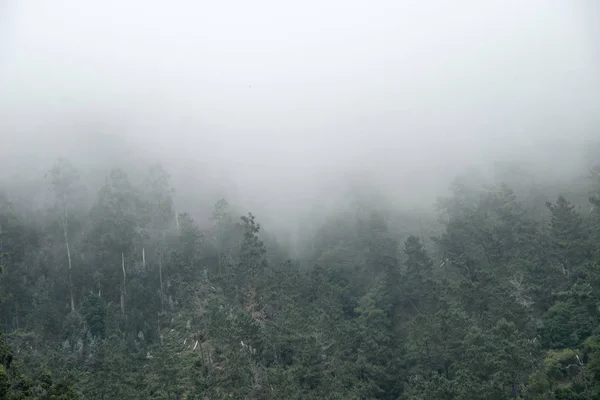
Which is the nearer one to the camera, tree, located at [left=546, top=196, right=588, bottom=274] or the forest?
the forest

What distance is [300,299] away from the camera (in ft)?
204

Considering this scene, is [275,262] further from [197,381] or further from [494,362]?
[494,362]

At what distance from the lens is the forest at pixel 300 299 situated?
141 ft

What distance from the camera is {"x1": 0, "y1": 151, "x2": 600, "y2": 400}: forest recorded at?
42.9 metres

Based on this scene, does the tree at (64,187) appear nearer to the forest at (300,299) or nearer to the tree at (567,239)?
the forest at (300,299)

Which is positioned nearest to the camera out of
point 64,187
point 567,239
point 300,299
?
point 567,239

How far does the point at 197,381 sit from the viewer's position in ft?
144

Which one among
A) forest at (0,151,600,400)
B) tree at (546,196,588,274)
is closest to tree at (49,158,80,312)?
forest at (0,151,600,400)

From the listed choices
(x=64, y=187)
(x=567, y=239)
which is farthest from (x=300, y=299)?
(x=64, y=187)

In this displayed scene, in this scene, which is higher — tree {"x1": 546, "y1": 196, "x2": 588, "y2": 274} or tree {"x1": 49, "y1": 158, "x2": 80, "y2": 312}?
tree {"x1": 49, "y1": 158, "x2": 80, "y2": 312}

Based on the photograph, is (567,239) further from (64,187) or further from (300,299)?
(64,187)

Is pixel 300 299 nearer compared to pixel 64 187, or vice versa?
pixel 300 299

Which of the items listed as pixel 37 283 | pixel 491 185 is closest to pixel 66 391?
pixel 37 283

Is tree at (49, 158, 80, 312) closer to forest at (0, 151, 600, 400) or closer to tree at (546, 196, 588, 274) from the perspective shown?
forest at (0, 151, 600, 400)
